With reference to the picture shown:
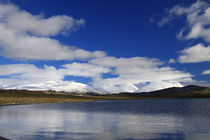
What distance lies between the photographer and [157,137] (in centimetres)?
3109

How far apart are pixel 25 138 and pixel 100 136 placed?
31.1 feet

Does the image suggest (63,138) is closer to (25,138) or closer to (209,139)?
(25,138)

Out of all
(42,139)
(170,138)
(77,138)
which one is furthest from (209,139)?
(42,139)

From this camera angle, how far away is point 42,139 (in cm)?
3020

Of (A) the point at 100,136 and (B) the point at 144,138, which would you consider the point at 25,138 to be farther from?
(B) the point at 144,138

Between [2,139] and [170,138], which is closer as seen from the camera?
[2,139]

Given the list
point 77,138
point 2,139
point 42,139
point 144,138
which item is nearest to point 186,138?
point 144,138

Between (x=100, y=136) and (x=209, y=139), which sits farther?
(x=100, y=136)

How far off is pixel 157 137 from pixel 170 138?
1.60 m

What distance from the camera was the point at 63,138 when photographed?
101 feet

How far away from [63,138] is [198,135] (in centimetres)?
1762

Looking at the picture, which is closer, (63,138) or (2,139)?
(2,139)

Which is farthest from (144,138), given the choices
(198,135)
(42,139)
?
(42,139)

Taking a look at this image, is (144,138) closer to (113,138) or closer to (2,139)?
(113,138)
